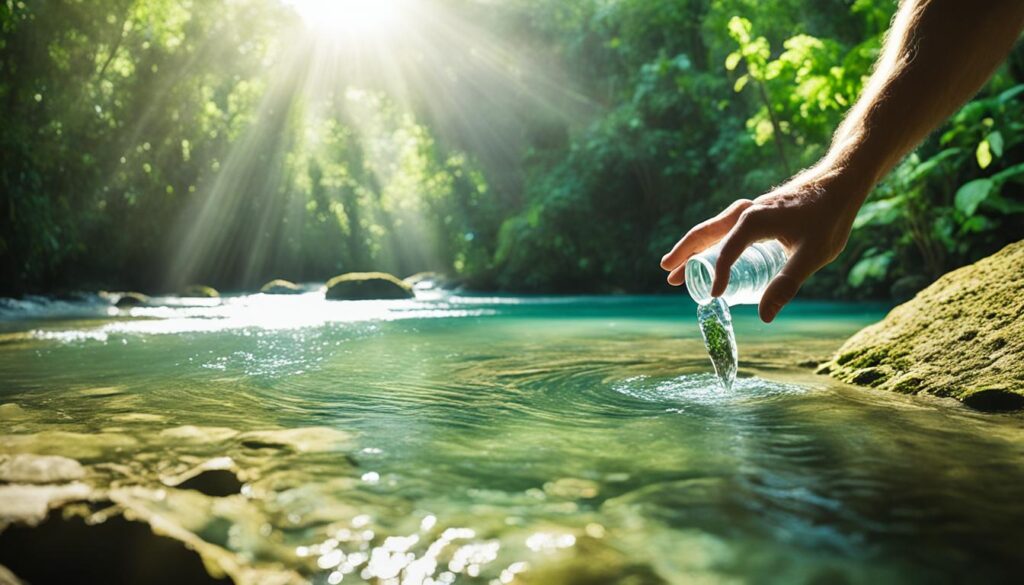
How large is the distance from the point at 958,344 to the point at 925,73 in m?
2.22

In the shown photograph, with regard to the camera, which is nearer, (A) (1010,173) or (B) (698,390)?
(B) (698,390)

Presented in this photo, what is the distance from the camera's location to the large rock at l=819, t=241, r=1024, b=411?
295 cm

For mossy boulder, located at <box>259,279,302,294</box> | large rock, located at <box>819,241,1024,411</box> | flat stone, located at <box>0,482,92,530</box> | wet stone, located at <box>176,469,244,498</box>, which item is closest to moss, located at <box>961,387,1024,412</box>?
large rock, located at <box>819,241,1024,411</box>

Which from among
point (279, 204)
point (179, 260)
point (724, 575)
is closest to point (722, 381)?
point (724, 575)

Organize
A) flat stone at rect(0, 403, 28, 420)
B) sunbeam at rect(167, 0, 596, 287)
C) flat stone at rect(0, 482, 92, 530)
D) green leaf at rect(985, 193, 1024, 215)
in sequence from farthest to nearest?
sunbeam at rect(167, 0, 596, 287) → green leaf at rect(985, 193, 1024, 215) → flat stone at rect(0, 403, 28, 420) → flat stone at rect(0, 482, 92, 530)

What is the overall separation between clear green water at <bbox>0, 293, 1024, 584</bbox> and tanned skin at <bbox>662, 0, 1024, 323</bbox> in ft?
1.83

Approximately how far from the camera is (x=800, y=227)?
1.79 metres

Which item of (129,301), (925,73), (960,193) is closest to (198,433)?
(925,73)

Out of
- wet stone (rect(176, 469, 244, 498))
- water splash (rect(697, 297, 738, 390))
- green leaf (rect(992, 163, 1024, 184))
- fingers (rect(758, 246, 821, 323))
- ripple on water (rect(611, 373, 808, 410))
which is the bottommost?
wet stone (rect(176, 469, 244, 498))

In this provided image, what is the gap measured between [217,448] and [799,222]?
1939mm

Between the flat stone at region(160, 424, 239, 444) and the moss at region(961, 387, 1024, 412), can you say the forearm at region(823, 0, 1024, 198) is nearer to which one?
the moss at region(961, 387, 1024, 412)

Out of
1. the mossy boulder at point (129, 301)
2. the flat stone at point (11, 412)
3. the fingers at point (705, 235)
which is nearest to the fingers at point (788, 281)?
the fingers at point (705, 235)

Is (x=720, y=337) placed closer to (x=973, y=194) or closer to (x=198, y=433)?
(x=198, y=433)

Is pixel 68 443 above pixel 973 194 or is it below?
below
